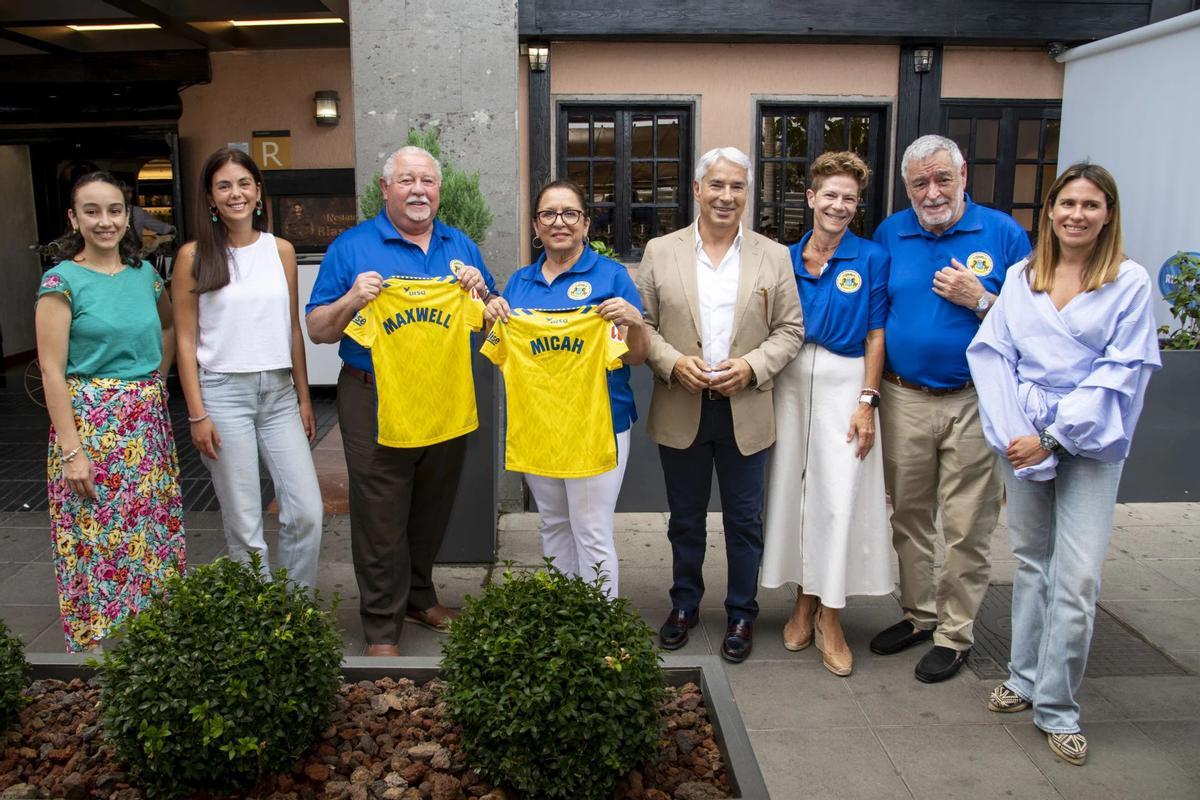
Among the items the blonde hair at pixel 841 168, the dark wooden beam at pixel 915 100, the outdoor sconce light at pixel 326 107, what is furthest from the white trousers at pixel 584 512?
the outdoor sconce light at pixel 326 107

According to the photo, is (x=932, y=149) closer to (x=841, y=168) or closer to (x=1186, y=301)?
(x=841, y=168)

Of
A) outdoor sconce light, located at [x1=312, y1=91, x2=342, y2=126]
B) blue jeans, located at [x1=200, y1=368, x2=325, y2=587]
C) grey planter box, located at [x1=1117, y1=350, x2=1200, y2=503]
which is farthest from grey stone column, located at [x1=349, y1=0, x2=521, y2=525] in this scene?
outdoor sconce light, located at [x1=312, y1=91, x2=342, y2=126]

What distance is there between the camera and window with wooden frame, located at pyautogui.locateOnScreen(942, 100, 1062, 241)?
27.6ft

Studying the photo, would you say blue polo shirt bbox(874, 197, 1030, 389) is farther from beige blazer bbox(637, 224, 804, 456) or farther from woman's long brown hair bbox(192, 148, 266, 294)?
woman's long brown hair bbox(192, 148, 266, 294)

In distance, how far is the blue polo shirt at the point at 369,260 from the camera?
12.9 feet

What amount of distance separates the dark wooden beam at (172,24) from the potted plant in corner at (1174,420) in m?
8.17

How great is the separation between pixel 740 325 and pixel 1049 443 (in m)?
1.20

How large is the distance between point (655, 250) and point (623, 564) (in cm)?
209

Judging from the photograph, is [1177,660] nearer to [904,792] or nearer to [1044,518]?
[1044,518]

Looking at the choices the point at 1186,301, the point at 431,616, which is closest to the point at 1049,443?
the point at 431,616

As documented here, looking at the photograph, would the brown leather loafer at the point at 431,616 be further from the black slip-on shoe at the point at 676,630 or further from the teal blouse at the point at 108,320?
the teal blouse at the point at 108,320

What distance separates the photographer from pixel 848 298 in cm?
405

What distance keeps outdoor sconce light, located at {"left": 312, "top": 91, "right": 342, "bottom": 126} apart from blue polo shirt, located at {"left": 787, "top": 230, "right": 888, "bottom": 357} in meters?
7.59

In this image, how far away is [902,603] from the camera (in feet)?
14.9
